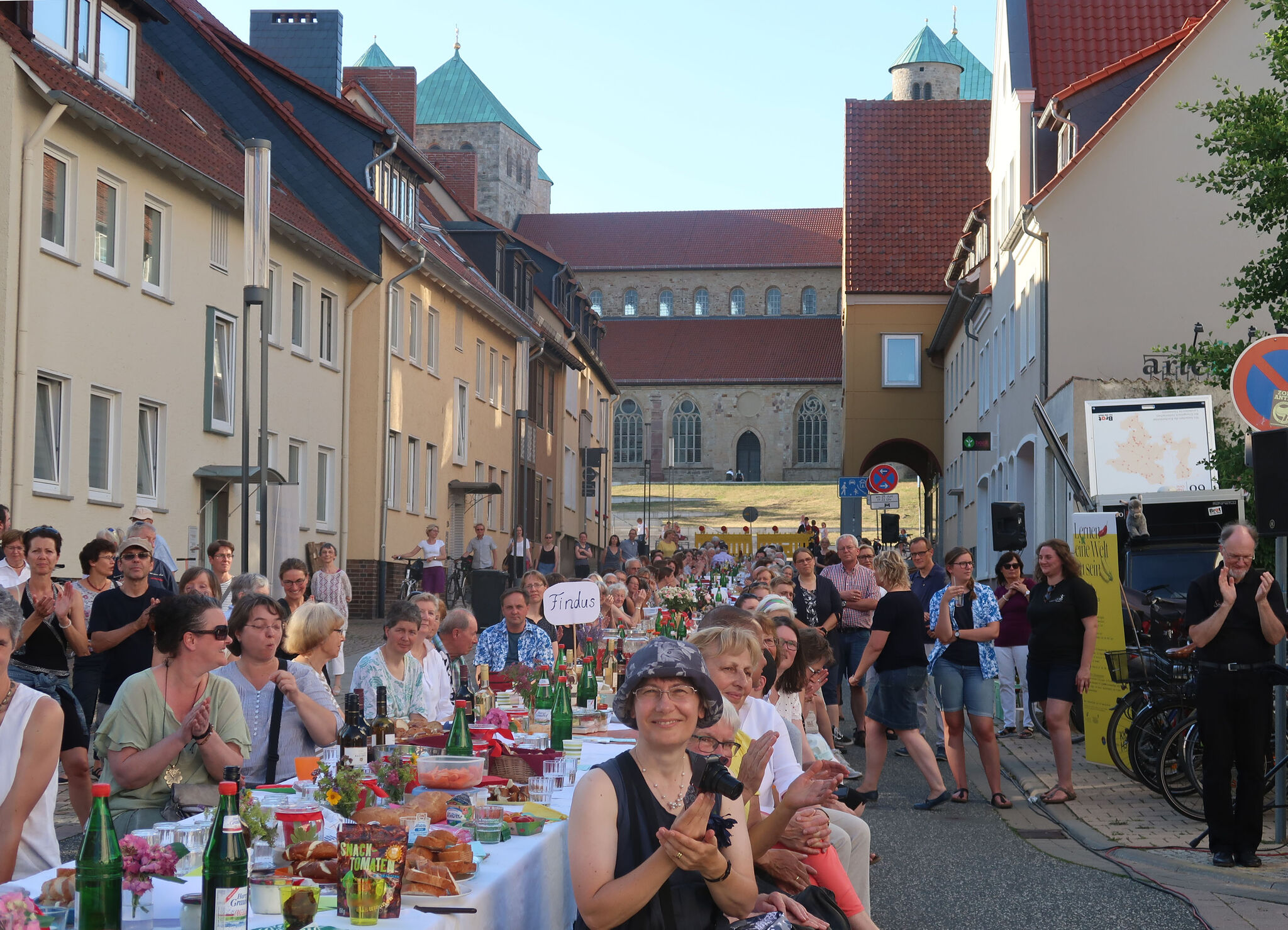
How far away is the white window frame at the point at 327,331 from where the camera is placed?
1112 inches

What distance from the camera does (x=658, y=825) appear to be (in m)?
4.32

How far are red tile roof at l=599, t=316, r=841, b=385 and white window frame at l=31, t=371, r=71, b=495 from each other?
2624 inches

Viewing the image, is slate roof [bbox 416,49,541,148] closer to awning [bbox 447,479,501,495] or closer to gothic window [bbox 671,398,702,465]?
gothic window [bbox 671,398,702,465]

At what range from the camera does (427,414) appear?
33438 mm

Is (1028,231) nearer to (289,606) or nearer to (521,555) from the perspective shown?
(521,555)

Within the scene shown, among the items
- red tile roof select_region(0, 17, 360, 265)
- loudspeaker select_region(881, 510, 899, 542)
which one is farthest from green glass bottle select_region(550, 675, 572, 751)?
loudspeaker select_region(881, 510, 899, 542)

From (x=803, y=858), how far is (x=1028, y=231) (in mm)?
22108

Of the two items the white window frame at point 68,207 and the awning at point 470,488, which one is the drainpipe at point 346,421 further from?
the white window frame at point 68,207

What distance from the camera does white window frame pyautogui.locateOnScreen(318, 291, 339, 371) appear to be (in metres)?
28.2

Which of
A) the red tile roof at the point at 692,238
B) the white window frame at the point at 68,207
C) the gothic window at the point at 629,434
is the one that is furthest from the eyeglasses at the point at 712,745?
the red tile roof at the point at 692,238

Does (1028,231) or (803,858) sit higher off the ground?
(1028,231)

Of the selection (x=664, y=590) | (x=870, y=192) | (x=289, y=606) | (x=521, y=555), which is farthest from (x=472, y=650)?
(x=870, y=192)

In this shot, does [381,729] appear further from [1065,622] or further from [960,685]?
[1065,622]

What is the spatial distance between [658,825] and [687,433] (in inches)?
3232
